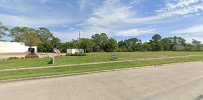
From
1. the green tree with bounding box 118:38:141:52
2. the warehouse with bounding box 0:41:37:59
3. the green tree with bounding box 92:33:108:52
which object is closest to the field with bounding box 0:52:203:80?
the warehouse with bounding box 0:41:37:59

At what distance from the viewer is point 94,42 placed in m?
88.4

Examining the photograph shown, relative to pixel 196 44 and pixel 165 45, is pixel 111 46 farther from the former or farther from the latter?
pixel 196 44

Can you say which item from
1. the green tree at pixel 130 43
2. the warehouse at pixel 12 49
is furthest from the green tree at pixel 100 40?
the warehouse at pixel 12 49

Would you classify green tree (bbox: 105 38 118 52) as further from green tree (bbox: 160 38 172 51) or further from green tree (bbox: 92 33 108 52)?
green tree (bbox: 160 38 172 51)

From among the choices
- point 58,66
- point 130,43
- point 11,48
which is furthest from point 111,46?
point 58,66

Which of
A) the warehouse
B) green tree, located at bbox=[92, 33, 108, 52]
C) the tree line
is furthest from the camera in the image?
green tree, located at bbox=[92, 33, 108, 52]

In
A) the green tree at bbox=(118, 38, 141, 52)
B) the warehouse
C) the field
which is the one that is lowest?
the field

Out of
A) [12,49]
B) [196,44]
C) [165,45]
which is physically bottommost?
[12,49]

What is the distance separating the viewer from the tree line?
2761 inches

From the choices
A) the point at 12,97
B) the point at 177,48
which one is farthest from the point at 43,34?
the point at 12,97

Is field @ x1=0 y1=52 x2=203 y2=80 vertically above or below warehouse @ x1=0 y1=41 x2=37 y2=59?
below

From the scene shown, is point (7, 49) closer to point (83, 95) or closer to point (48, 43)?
point (48, 43)

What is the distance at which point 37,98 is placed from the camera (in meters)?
6.63

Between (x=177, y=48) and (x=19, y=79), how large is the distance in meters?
103
